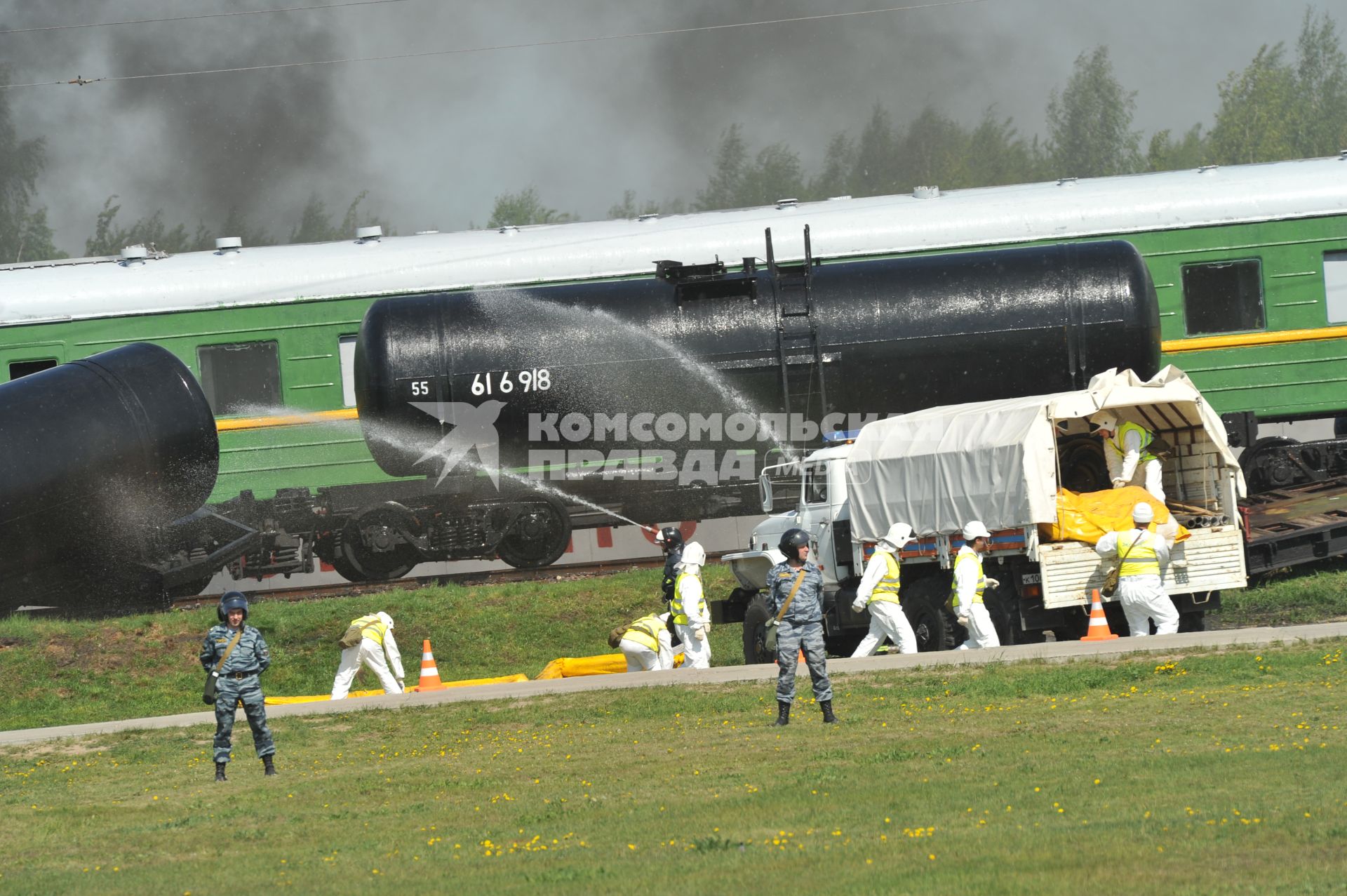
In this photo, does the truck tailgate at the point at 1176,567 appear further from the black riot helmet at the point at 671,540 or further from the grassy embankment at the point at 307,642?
the grassy embankment at the point at 307,642

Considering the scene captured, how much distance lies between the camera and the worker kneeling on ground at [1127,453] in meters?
16.3

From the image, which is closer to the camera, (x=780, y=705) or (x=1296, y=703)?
(x=1296, y=703)

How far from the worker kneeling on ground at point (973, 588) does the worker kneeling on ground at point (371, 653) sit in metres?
5.63

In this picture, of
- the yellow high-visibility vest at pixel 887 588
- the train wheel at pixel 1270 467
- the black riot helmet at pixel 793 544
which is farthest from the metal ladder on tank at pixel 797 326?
the black riot helmet at pixel 793 544

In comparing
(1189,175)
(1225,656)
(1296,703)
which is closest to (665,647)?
(1225,656)

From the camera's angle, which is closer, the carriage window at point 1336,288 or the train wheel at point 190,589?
the carriage window at point 1336,288

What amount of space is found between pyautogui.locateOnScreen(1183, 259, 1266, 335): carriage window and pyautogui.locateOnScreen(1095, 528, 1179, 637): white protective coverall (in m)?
5.98

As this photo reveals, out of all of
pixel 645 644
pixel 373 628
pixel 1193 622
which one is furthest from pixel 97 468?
pixel 1193 622

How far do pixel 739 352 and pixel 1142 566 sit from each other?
18.1ft

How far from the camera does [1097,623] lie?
15.2 m

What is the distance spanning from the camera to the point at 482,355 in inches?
732

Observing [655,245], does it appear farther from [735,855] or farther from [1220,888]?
[1220,888]

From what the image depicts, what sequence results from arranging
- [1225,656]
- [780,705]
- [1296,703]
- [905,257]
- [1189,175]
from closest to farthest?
[1296,703], [780,705], [1225,656], [905,257], [1189,175]

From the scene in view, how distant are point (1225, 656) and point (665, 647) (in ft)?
18.8
